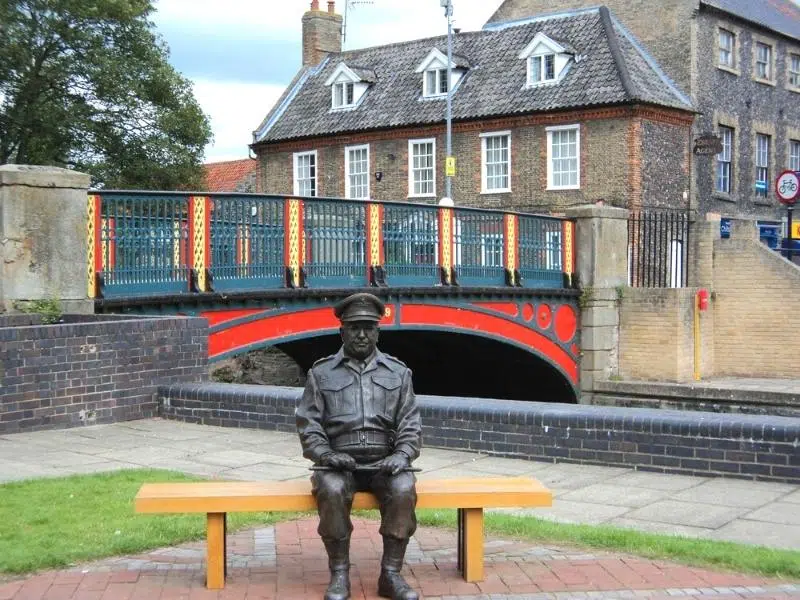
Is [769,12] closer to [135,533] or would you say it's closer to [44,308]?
[44,308]

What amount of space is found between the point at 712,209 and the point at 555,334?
13.4m

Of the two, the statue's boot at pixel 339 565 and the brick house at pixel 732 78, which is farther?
the brick house at pixel 732 78

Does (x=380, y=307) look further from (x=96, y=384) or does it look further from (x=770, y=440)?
(x=96, y=384)

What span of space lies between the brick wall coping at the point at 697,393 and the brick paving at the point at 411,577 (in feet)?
51.6

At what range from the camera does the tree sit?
30.2m

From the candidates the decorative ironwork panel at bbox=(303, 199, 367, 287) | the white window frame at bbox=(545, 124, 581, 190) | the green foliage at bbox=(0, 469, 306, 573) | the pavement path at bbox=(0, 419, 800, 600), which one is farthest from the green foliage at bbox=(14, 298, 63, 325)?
the white window frame at bbox=(545, 124, 581, 190)

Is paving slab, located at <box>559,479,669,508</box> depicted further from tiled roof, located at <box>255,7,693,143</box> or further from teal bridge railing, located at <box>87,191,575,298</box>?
tiled roof, located at <box>255,7,693,143</box>

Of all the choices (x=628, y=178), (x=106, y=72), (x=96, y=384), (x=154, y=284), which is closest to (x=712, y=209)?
(x=628, y=178)

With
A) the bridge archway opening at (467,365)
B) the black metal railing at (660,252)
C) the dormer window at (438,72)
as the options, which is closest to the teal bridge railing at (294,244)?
the bridge archway opening at (467,365)

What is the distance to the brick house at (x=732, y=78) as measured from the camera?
32.8 meters

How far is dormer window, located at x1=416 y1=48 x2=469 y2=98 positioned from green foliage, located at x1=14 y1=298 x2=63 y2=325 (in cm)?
2339

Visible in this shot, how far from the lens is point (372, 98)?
37.1m

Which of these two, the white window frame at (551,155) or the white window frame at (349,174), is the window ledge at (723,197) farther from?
the white window frame at (349,174)

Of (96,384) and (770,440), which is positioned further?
(96,384)
